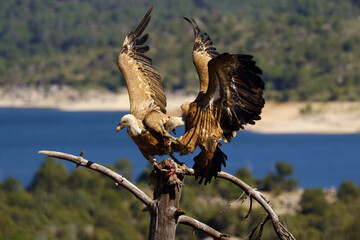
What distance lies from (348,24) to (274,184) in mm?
70924

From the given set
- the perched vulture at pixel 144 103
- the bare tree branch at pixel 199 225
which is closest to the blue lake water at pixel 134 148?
the perched vulture at pixel 144 103


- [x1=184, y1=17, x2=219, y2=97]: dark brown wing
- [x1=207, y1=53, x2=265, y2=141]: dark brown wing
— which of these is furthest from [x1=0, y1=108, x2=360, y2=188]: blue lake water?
[x1=207, y1=53, x2=265, y2=141]: dark brown wing

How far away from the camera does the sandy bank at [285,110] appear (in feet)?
252

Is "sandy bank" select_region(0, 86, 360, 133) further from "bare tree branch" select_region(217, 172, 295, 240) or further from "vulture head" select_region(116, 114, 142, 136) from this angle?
"bare tree branch" select_region(217, 172, 295, 240)

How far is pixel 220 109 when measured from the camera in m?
6.43

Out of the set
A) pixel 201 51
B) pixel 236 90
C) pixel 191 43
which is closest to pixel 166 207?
pixel 236 90

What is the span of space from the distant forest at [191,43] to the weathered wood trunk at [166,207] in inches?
2718

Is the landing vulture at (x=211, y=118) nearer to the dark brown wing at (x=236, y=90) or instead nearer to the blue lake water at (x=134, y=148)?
the dark brown wing at (x=236, y=90)

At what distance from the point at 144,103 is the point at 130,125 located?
25.0 inches

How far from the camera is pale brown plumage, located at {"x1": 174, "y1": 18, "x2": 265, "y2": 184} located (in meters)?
6.33

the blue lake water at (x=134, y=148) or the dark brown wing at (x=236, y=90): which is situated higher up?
the blue lake water at (x=134, y=148)

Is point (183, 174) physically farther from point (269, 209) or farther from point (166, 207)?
point (269, 209)

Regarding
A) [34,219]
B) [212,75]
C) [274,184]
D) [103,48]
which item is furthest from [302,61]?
[212,75]

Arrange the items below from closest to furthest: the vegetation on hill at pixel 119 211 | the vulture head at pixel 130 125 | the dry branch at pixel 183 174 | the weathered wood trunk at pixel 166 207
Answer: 1. the dry branch at pixel 183 174
2. the weathered wood trunk at pixel 166 207
3. the vulture head at pixel 130 125
4. the vegetation on hill at pixel 119 211
